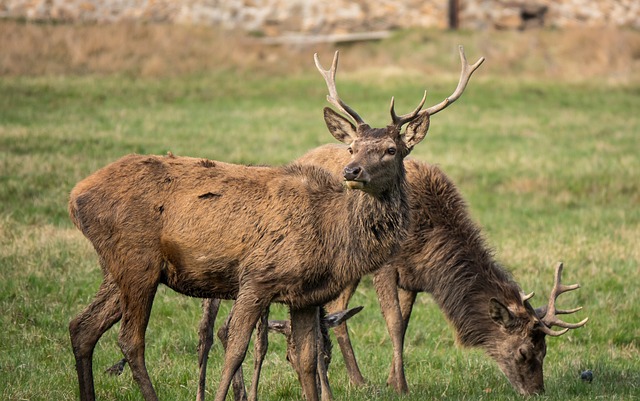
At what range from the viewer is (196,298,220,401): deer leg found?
780 centimetres

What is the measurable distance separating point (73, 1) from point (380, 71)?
29.0 feet

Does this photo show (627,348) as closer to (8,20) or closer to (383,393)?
(383,393)

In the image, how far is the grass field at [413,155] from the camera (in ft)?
29.0

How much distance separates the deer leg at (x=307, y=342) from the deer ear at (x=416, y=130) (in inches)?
53.1

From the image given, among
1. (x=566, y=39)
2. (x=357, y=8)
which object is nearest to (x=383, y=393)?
(x=566, y=39)

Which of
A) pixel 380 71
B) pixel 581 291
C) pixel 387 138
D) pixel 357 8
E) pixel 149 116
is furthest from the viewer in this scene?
pixel 357 8

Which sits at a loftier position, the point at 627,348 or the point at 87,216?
the point at 87,216

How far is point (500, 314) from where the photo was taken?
8609 millimetres

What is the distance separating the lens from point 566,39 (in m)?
29.9

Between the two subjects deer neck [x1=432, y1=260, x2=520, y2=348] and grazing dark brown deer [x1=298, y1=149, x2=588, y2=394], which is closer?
grazing dark brown deer [x1=298, y1=149, x2=588, y2=394]

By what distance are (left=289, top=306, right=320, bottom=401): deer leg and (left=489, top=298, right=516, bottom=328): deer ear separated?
1671 millimetres

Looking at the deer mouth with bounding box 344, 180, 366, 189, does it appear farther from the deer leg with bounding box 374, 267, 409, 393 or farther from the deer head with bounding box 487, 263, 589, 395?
the deer leg with bounding box 374, 267, 409, 393

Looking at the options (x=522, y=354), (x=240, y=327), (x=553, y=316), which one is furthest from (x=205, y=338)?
(x=553, y=316)

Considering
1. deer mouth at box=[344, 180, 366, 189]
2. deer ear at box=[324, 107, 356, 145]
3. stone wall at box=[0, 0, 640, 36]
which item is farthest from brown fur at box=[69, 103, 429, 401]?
stone wall at box=[0, 0, 640, 36]
